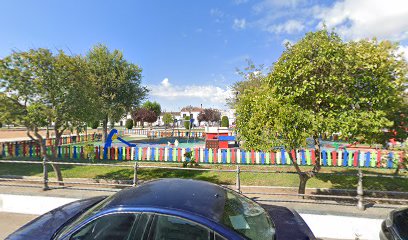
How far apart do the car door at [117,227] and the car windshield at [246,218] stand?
842 mm

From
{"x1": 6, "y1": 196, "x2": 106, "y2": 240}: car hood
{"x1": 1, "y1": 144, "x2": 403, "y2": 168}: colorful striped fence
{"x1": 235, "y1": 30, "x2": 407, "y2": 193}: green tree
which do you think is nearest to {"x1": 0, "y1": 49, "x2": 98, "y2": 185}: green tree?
{"x1": 6, "y1": 196, "x2": 106, "y2": 240}: car hood

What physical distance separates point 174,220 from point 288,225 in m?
1.58

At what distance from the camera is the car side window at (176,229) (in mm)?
2322

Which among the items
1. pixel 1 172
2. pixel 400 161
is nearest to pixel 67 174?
pixel 1 172

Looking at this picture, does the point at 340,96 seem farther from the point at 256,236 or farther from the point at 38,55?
the point at 38,55

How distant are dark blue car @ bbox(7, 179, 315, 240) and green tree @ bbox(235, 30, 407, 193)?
266 cm

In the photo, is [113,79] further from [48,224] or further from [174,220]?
[174,220]

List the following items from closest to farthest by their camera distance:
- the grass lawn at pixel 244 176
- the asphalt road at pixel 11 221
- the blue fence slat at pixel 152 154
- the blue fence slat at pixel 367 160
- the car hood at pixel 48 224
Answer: the car hood at pixel 48 224 → the asphalt road at pixel 11 221 → the grass lawn at pixel 244 176 → the blue fence slat at pixel 367 160 → the blue fence slat at pixel 152 154

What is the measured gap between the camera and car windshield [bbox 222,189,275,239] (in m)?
2.53

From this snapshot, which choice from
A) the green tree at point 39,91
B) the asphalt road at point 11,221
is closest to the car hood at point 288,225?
the asphalt road at point 11,221

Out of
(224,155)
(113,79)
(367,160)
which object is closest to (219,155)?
(224,155)

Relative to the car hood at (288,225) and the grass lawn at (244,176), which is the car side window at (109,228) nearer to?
→ the car hood at (288,225)

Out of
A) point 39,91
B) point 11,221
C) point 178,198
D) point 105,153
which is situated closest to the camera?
point 178,198

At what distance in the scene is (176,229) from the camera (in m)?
2.36
